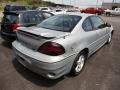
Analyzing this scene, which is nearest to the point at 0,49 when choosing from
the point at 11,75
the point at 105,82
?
the point at 11,75

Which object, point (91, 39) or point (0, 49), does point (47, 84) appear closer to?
point (91, 39)

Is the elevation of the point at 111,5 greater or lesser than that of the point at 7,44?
greater

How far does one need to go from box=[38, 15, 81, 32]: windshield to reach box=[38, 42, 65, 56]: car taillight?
76 centimetres

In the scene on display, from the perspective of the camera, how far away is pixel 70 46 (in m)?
3.44

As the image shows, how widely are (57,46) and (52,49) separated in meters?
0.13

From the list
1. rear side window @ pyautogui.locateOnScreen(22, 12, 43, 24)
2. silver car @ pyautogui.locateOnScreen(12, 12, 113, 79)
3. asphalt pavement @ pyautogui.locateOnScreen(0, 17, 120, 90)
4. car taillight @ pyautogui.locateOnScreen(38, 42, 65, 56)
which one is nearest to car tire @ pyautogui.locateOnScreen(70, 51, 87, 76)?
silver car @ pyautogui.locateOnScreen(12, 12, 113, 79)

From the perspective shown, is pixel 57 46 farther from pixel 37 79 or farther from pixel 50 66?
pixel 37 79

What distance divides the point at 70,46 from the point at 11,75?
70.9 inches

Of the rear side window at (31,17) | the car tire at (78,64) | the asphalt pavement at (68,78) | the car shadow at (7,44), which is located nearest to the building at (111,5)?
the rear side window at (31,17)

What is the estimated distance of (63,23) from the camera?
4.23 m

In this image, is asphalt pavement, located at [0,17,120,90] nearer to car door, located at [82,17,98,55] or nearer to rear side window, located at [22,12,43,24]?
car door, located at [82,17,98,55]

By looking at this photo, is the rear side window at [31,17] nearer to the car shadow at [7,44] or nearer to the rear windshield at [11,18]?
the rear windshield at [11,18]

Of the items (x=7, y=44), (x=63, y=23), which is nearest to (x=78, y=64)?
(x=63, y=23)

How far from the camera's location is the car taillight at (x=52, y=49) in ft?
10.5
